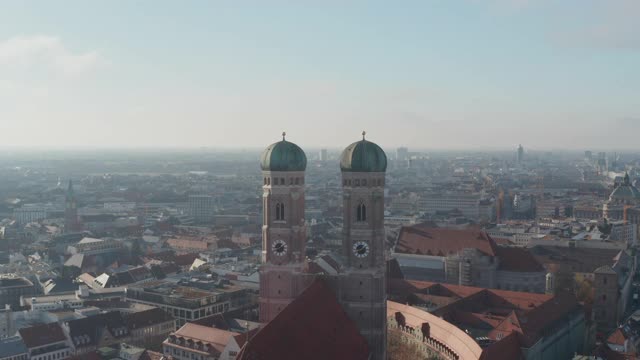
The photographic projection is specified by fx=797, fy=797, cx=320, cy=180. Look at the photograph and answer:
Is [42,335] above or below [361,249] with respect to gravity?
below

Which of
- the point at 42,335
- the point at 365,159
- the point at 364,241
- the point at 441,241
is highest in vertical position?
the point at 365,159

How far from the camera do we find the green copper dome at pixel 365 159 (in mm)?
69312

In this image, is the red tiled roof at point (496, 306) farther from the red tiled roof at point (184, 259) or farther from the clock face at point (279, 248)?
the red tiled roof at point (184, 259)

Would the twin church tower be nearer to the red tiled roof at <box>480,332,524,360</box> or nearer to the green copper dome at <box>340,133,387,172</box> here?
the green copper dome at <box>340,133,387,172</box>

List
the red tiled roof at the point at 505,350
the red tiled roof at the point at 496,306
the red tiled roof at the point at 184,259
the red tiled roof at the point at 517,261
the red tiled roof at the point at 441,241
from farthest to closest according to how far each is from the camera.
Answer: the red tiled roof at the point at 184,259
the red tiled roof at the point at 441,241
the red tiled roof at the point at 517,261
the red tiled roof at the point at 496,306
the red tiled roof at the point at 505,350

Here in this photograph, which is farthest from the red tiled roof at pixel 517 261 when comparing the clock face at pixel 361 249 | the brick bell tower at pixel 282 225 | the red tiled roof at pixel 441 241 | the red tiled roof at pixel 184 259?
the red tiled roof at pixel 184 259

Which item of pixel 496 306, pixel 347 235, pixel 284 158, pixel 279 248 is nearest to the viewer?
pixel 284 158

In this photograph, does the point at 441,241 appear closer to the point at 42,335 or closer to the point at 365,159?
the point at 365,159

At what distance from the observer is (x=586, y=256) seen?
14112 cm

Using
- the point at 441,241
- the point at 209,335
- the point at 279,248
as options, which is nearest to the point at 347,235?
the point at 279,248

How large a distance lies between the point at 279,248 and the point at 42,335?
4013cm

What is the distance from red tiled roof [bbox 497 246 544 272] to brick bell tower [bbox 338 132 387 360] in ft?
177

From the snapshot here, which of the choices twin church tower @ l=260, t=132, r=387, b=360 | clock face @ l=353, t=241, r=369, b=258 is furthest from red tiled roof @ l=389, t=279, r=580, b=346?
clock face @ l=353, t=241, r=369, b=258

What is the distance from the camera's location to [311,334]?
2373 inches
